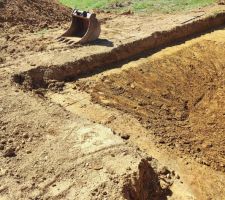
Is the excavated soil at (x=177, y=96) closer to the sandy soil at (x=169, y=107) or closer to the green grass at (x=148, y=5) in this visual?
the sandy soil at (x=169, y=107)

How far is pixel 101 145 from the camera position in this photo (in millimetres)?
7273

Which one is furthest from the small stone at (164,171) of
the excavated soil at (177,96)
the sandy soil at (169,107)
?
the excavated soil at (177,96)

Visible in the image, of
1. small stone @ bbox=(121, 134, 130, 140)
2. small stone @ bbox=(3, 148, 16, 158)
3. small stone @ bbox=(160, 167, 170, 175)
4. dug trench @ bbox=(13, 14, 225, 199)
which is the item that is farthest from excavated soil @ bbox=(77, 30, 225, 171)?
small stone @ bbox=(3, 148, 16, 158)

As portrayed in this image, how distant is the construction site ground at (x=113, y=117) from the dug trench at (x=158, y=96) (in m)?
0.03

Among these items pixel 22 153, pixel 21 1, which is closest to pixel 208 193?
pixel 22 153

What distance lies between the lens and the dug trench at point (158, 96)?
8.73 meters

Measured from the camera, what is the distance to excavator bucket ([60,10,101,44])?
39.0ft

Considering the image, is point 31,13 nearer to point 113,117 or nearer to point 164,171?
point 113,117

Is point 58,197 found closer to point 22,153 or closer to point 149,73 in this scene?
point 22,153

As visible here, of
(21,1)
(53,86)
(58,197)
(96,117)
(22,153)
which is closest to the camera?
(58,197)

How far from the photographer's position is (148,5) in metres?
16.9

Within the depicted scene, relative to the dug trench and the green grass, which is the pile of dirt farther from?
the dug trench

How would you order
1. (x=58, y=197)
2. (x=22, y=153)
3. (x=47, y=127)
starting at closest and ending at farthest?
(x=58, y=197)
(x=22, y=153)
(x=47, y=127)

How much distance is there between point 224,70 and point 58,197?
303 inches
